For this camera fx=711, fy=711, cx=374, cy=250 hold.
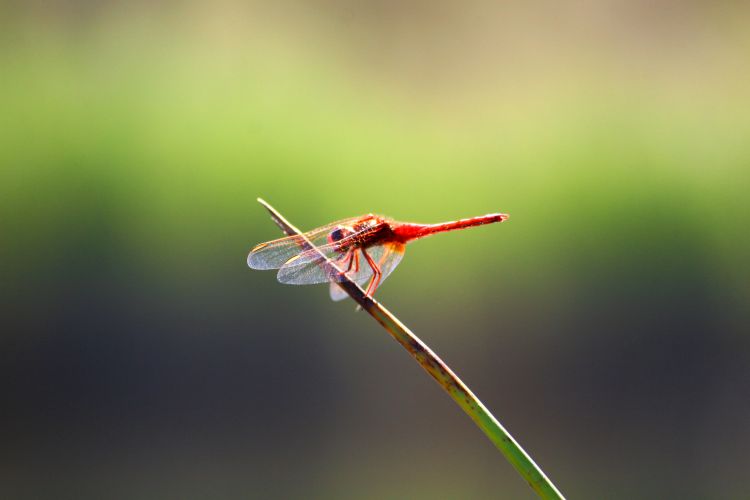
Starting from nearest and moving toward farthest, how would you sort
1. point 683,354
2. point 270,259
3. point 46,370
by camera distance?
point 270,259 → point 46,370 → point 683,354

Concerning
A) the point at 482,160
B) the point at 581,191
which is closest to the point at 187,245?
the point at 482,160

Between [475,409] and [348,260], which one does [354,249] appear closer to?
[348,260]

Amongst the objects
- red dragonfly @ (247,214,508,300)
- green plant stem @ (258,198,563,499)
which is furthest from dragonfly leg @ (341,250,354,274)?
green plant stem @ (258,198,563,499)

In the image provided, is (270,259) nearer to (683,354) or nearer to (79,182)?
(79,182)

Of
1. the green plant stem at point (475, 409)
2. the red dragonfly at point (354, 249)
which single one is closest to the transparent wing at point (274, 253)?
the red dragonfly at point (354, 249)

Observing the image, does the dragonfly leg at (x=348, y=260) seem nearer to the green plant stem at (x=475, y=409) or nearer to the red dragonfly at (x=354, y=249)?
the red dragonfly at (x=354, y=249)

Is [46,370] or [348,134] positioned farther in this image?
[348,134]

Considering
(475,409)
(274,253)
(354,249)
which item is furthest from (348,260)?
(475,409)

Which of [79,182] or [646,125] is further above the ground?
[79,182]

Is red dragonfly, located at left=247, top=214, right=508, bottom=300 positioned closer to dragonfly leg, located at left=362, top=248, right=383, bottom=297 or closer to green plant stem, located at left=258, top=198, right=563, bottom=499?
dragonfly leg, located at left=362, top=248, right=383, bottom=297
